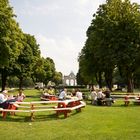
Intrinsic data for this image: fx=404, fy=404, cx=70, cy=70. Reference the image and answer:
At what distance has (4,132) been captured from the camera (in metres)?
16.4

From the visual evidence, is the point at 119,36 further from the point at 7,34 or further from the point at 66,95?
the point at 66,95

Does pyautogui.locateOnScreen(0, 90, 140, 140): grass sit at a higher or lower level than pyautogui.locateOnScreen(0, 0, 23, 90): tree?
lower

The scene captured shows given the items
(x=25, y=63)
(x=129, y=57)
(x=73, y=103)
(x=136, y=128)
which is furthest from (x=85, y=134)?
(x=25, y=63)

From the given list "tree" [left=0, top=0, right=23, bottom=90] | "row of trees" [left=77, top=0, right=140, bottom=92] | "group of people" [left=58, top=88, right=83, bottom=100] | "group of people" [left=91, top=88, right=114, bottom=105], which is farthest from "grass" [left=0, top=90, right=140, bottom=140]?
"tree" [left=0, top=0, right=23, bottom=90]

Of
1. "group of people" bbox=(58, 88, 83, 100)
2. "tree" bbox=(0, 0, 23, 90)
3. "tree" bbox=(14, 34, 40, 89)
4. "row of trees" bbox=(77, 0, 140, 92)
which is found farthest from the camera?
"tree" bbox=(14, 34, 40, 89)

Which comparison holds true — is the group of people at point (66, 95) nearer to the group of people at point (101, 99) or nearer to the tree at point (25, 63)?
the group of people at point (101, 99)

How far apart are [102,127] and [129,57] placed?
32.2 m

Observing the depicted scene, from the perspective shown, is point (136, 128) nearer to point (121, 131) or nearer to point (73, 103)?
point (121, 131)

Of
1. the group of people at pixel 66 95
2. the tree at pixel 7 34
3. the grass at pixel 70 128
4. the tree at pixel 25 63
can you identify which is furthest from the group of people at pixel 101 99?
the tree at pixel 25 63

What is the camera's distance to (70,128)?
1734 centimetres

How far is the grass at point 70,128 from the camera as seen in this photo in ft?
49.5

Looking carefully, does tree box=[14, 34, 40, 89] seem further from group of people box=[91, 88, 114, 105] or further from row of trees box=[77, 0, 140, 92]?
group of people box=[91, 88, 114, 105]

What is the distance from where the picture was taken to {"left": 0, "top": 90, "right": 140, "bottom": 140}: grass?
49.5 ft

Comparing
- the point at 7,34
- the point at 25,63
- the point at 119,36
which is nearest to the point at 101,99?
the point at 119,36
